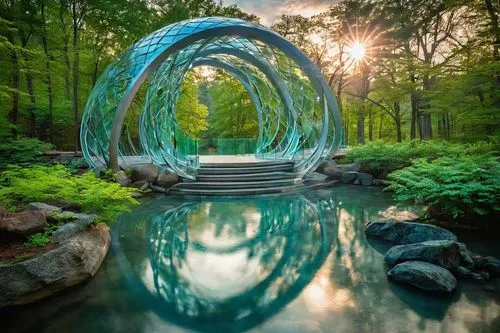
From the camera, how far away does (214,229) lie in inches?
312

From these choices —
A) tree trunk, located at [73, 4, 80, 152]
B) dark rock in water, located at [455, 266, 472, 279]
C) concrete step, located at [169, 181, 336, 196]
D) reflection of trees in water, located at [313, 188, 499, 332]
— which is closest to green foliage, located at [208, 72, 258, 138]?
tree trunk, located at [73, 4, 80, 152]

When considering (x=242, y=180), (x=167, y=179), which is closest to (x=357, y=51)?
(x=242, y=180)

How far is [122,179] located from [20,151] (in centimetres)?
627

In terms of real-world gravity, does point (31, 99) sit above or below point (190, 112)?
below

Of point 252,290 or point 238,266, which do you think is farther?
point 238,266

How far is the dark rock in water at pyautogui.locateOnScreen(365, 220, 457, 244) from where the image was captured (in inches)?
245

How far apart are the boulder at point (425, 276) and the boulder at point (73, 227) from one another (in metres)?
5.23

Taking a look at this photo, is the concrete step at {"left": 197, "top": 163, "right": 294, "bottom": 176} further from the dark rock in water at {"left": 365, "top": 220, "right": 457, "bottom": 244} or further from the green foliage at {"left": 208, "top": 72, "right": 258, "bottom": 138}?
the green foliage at {"left": 208, "top": 72, "right": 258, "bottom": 138}

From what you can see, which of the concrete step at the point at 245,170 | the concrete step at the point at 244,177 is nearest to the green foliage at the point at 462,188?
the concrete step at the point at 244,177

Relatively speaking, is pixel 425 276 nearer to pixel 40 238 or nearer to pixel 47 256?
pixel 47 256

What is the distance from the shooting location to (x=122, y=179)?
1220 centimetres

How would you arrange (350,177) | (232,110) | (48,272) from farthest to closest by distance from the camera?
(232,110), (350,177), (48,272)

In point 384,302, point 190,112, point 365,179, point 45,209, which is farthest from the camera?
point 190,112

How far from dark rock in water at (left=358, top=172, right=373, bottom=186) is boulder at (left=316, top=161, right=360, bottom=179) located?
71cm
